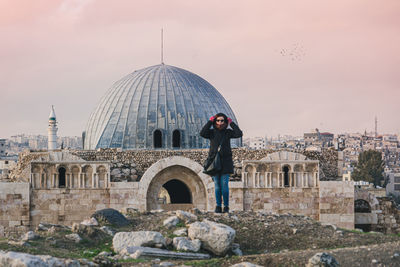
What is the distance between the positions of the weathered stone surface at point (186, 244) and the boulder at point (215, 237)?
127mm

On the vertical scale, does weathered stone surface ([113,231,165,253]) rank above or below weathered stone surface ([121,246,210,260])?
above

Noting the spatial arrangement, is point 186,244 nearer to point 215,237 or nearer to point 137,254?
point 215,237

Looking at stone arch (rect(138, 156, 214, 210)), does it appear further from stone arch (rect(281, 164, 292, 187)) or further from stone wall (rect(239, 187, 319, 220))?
stone arch (rect(281, 164, 292, 187))

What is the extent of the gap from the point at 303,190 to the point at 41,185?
9588 millimetres

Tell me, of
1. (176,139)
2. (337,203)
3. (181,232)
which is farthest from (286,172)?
(181,232)

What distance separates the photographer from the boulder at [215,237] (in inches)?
451

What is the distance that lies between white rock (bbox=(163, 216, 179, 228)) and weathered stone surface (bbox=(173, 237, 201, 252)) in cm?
128

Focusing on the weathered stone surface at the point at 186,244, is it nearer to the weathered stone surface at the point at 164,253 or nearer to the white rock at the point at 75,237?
the weathered stone surface at the point at 164,253

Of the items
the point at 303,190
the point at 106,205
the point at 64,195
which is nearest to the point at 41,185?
the point at 64,195

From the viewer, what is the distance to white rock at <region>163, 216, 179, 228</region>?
511 inches

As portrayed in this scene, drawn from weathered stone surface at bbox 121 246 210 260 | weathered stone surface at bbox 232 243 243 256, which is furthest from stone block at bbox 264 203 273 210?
weathered stone surface at bbox 121 246 210 260

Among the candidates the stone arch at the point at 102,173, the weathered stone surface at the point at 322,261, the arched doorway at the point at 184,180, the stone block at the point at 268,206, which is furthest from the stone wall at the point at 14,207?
the weathered stone surface at the point at 322,261

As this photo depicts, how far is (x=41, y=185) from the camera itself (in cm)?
2334

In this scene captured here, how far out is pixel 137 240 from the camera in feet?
37.7
